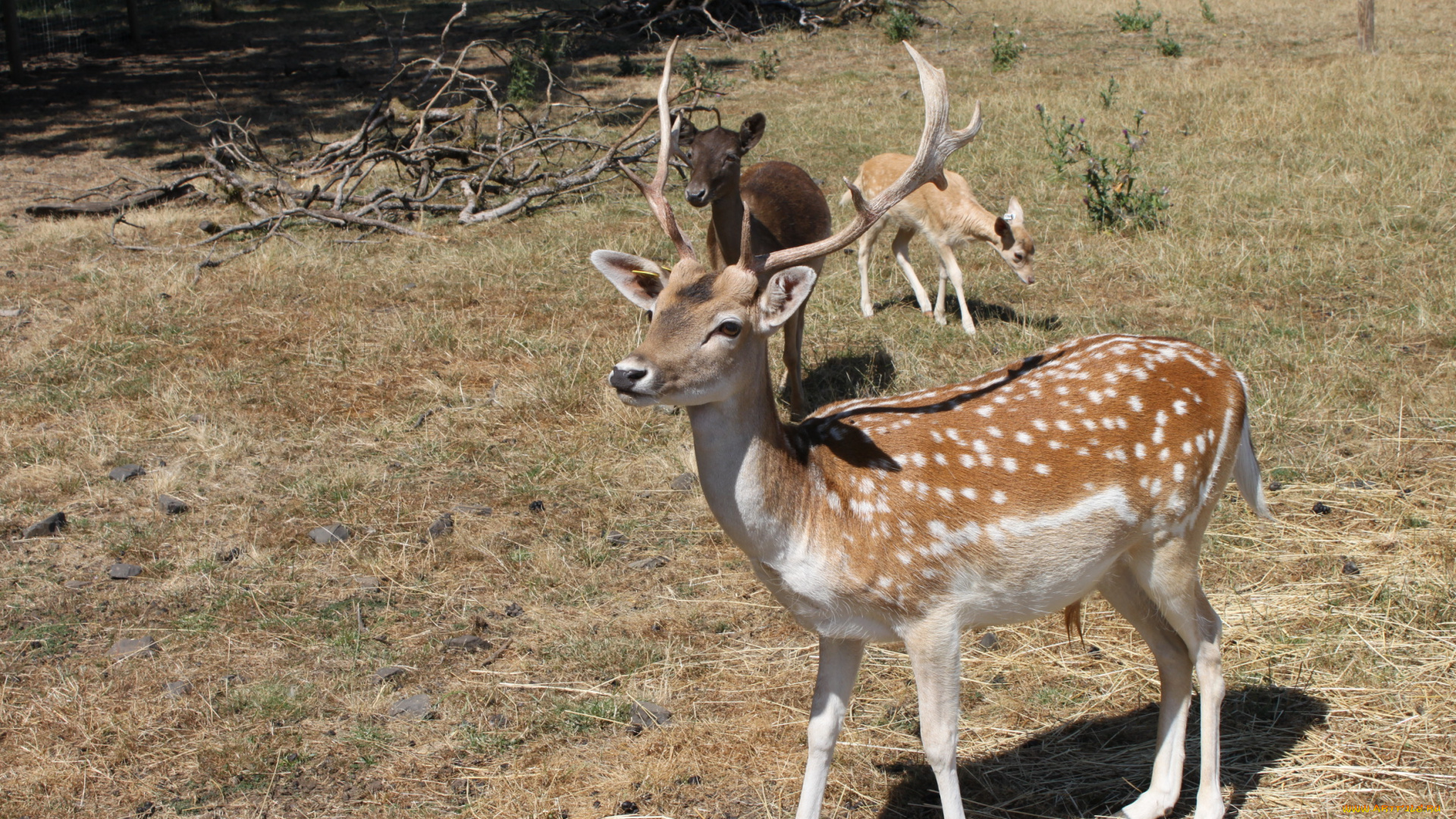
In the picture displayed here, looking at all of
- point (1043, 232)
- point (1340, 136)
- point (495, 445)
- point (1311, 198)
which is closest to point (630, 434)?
point (495, 445)

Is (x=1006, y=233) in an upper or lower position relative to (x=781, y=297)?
lower

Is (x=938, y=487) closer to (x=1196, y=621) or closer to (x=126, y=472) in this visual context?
(x=1196, y=621)

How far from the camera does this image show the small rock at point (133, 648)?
443 cm

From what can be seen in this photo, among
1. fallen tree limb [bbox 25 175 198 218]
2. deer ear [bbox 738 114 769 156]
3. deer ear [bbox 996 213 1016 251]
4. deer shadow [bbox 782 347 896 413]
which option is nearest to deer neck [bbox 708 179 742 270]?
deer ear [bbox 738 114 769 156]

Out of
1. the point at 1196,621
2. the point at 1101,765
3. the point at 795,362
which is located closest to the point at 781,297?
the point at 1196,621

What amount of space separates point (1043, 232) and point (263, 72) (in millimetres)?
15410

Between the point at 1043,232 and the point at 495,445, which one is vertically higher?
the point at 1043,232

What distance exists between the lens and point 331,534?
5.32m

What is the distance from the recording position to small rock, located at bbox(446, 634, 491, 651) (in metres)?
4.55

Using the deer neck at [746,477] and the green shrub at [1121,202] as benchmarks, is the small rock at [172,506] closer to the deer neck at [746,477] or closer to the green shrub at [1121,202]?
the deer neck at [746,477]

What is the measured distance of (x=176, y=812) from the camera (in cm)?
362

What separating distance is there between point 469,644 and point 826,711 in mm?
1779

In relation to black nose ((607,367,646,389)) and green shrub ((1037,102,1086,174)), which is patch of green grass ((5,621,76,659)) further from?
green shrub ((1037,102,1086,174))

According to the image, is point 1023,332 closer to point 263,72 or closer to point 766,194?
point 766,194
